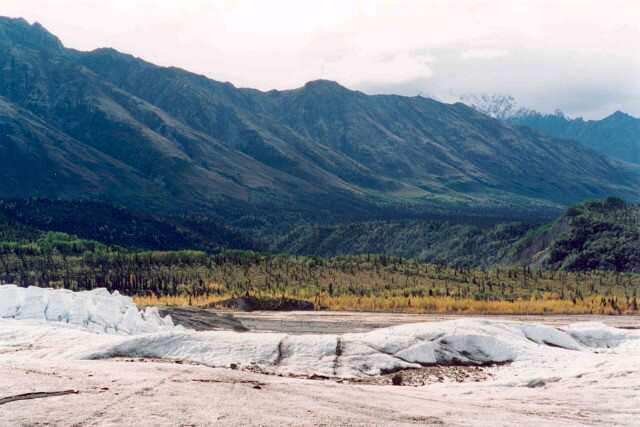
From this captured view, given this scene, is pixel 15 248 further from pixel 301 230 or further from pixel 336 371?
pixel 301 230

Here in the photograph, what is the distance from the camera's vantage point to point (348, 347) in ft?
79.3

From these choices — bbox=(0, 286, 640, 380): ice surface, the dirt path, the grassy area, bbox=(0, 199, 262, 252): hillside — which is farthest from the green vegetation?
bbox=(0, 286, 640, 380): ice surface

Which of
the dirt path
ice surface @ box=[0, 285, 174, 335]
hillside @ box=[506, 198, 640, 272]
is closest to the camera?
ice surface @ box=[0, 285, 174, 335]

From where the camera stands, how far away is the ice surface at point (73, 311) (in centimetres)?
3070

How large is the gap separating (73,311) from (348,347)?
1407 centimetres

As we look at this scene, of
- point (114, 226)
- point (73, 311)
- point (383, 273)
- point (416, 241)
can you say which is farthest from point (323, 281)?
point (114, 226)

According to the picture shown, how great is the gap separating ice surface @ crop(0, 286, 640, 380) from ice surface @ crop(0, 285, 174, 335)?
146cm

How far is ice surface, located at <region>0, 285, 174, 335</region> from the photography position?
3070 centimetres

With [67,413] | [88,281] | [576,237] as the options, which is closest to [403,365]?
[67,413]

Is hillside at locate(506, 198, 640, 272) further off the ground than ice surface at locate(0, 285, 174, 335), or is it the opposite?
hillside at locate(506, 198, 640, 272)

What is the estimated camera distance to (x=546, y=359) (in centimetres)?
2442

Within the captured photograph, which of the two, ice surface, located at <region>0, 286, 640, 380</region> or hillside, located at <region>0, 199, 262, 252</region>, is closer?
ice surface, located at <region>0, 286, 640, 380</region>

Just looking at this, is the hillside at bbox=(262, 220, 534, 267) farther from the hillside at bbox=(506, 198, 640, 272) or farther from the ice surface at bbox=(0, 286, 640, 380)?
the ice surface at bbox=(0, 286, 640, 380)

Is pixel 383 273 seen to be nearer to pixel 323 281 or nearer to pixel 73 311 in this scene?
pixel 323 281
